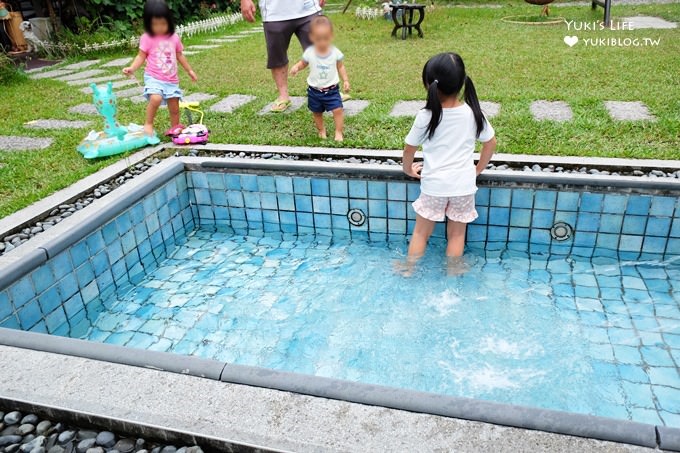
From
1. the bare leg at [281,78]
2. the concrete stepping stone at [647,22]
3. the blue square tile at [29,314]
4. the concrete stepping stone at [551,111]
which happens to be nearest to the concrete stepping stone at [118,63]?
the bare leg at [281,78]

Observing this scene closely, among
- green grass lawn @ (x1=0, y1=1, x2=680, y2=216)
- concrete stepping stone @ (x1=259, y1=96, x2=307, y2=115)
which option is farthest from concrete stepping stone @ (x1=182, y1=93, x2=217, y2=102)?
concrete stepping stone @ (x1=259, y1=96, x2=307, y2=115)

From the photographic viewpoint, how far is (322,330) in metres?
2.90

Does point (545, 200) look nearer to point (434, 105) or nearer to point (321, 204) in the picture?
point (434, 105)

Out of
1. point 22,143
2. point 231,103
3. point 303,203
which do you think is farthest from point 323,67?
point 22,143

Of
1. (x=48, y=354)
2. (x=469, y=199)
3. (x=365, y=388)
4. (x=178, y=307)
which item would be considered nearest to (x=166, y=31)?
(x=178, y=307)

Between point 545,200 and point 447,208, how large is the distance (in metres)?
0.62

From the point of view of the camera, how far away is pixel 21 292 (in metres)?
2.68

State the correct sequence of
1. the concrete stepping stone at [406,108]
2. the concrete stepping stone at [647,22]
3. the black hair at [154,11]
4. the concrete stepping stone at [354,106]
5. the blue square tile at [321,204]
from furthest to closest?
1. the concrete stepping stone at [647,22]
2. the concrete stepping stone at [354,106]
3. the concrete stepping stone at [406,108]
4. the black hair at [154,11]
5. the blue square tile at [321,204]

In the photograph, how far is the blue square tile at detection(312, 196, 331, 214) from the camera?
368 cm

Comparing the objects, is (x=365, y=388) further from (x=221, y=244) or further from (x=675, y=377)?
(x=221, y=244)

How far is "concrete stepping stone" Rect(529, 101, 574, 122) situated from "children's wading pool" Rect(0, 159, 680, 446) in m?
1.38

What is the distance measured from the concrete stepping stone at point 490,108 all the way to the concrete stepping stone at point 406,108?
0.53m

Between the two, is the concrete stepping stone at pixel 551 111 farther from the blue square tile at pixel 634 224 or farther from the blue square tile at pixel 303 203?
the blue square tile at pixel 303 203

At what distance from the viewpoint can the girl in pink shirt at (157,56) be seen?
4258 mm
